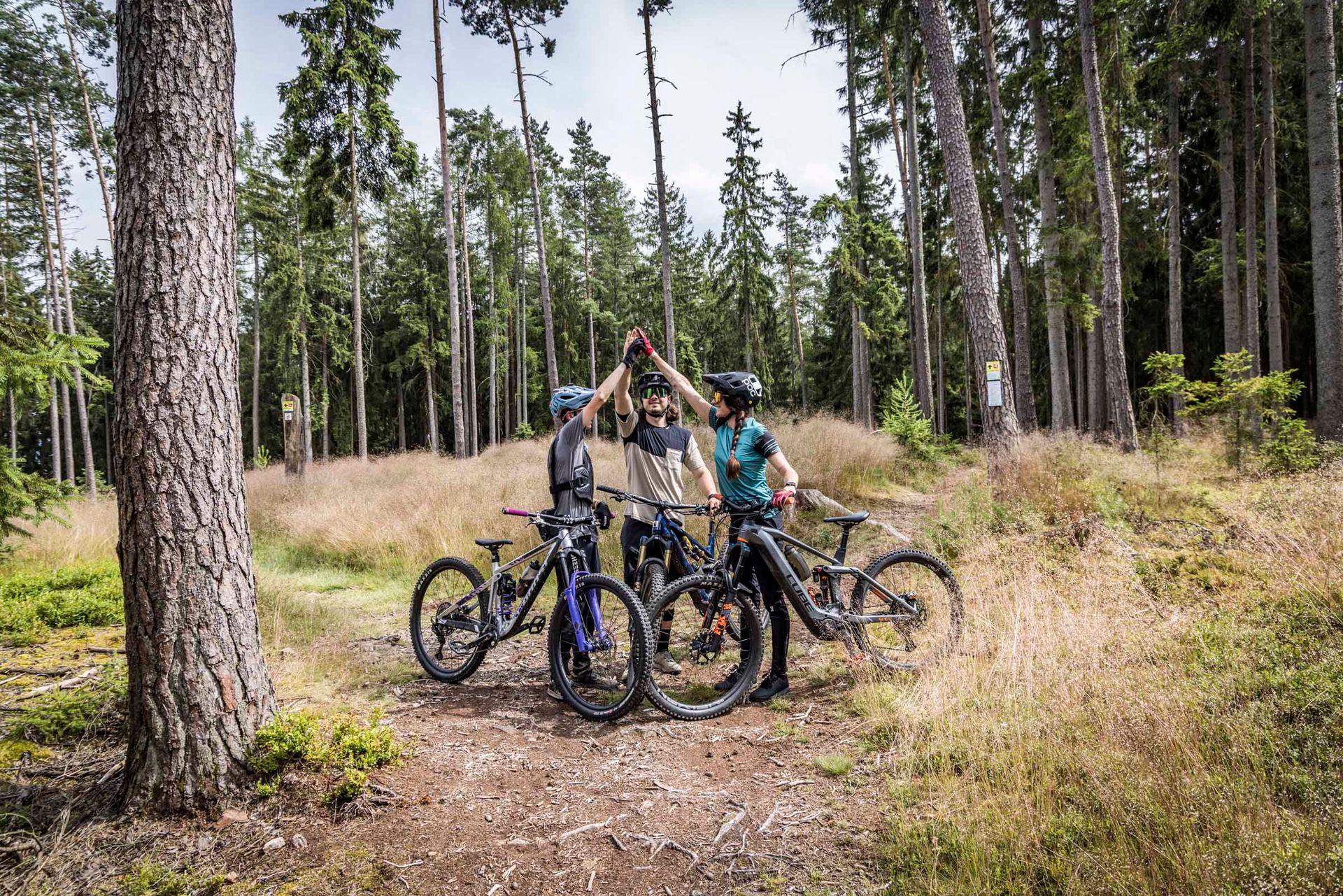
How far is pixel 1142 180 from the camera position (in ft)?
70.7

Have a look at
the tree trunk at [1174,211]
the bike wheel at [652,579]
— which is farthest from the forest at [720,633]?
the tree trunk at [1174,211]

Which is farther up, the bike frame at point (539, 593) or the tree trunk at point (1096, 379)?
the tree trunk at point (1096, 379)

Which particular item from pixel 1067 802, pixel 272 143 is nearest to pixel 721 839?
pixel 1067 802

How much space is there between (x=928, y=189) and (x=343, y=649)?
80.9 ft

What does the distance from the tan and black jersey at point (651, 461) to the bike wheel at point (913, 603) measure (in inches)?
58.7

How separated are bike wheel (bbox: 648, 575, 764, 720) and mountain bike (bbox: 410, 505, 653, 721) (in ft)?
0.75

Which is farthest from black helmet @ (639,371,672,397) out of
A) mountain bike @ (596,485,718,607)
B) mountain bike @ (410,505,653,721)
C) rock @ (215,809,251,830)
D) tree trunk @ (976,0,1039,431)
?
tree trunk @ (976,0,1039,431)

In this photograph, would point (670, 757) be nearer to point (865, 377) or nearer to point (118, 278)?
point (118, 278)

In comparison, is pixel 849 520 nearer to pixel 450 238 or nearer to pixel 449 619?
pixel 449 619

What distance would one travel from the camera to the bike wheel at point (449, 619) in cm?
461

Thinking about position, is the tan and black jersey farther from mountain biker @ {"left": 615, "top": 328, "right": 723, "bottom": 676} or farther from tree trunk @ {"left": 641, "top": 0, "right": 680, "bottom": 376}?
tree trunk @ {"left": 641, "top": 0, "right": 680, "bottom": 376}

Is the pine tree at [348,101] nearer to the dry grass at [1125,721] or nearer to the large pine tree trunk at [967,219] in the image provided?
the large pine tree trunk at [967,219]

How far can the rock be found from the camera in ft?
8.84

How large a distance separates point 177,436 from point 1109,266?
1233 cm
